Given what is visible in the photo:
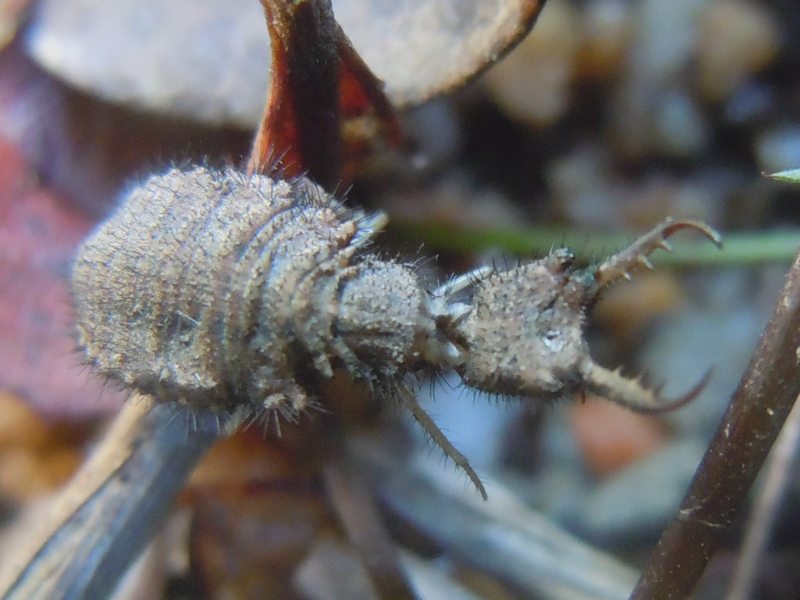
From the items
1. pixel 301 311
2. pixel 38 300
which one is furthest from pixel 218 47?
pixel 301 311

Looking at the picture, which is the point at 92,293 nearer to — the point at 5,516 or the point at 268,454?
the point at 268,454

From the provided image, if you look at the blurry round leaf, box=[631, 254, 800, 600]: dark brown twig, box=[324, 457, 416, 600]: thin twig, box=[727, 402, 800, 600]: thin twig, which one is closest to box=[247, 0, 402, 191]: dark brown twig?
the blurry round leaf

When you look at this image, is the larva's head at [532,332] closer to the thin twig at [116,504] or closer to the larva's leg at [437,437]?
the larva's leg at [437,437]

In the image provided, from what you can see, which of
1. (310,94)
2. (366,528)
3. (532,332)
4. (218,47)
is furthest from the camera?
(218,47)

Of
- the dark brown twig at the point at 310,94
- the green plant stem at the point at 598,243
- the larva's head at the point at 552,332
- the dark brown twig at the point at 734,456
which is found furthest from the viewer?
the green plant stem at the point at 598,243

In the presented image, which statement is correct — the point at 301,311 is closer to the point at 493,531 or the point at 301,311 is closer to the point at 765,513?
the point at 493,531

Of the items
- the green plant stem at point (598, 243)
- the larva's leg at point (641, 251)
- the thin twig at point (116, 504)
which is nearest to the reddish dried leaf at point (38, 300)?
the thin twig at point (116, 504)

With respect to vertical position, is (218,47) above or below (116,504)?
above
